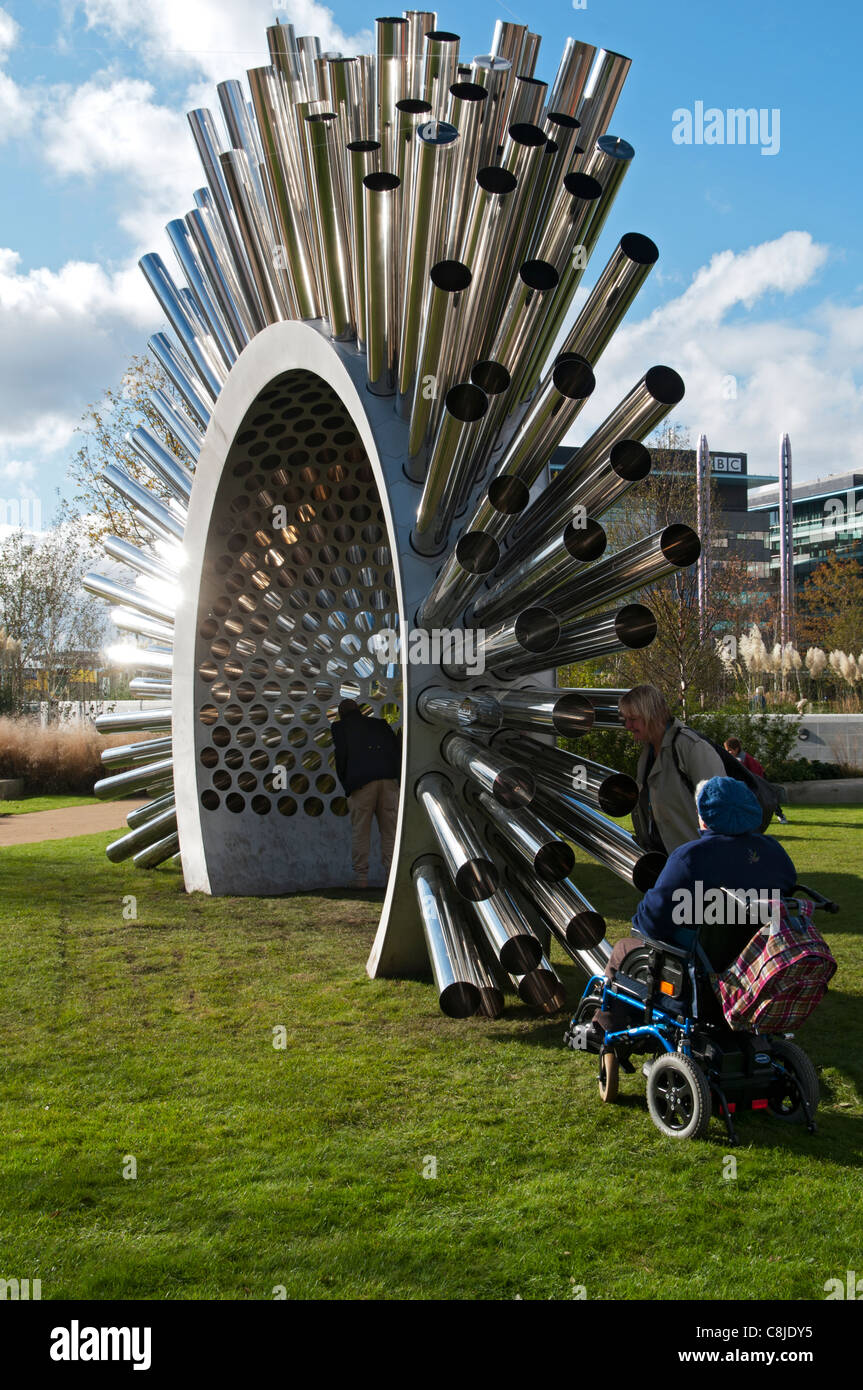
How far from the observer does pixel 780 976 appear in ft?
13.2

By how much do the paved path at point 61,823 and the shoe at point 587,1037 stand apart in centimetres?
985

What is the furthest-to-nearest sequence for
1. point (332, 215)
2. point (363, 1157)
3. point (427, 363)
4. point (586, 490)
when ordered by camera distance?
point (332, 215), point (427, 363), point (586, 490), point (363, 1157)

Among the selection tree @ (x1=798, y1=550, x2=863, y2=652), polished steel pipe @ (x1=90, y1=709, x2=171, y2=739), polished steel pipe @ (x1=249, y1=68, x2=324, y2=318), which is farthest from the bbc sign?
polished steel pipe @ (x1=249, y1=68, x2=324, y2=318)

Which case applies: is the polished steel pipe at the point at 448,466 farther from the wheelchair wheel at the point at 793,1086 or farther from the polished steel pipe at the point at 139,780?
the polished steel pipe at the point at 139,780

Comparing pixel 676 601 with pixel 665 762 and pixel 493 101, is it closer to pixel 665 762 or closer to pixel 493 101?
pixel 493 101

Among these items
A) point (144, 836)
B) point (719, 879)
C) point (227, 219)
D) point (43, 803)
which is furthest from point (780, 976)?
point (43, 803)

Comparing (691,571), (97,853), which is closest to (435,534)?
(97,853)

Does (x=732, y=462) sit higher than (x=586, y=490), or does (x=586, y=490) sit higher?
(x=732, y=462)

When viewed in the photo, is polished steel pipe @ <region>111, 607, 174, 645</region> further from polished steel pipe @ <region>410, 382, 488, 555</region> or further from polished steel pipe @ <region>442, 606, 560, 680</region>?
polished steel pipe @ <region>442, 606, 560, 680</region>

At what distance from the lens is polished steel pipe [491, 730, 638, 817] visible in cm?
561

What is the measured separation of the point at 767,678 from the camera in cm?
2775

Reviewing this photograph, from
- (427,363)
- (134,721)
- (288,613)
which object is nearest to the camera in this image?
(427,363)

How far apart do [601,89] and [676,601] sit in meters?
15.2
